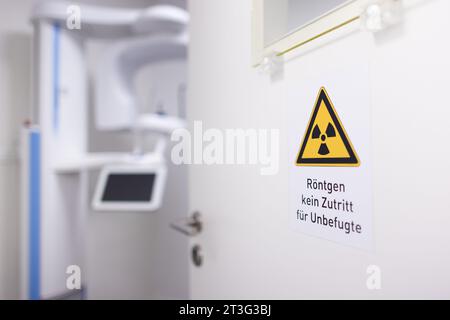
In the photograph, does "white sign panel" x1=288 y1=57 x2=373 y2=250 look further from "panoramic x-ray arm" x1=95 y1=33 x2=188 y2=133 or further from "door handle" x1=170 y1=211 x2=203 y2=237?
"panoramic x-ray arm" x1=95 y1=33 x2=188 y2=133

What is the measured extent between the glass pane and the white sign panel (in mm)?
88

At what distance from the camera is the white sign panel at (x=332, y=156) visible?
17.2 inches

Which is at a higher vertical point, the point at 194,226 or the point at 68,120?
the point at 68,120

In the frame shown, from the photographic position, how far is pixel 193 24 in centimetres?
97

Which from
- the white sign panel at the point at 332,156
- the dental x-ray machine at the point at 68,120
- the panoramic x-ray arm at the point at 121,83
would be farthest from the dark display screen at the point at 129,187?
the white sign panel at the point at 332,156

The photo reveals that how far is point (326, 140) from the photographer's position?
495 mm

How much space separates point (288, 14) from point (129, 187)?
1081mm

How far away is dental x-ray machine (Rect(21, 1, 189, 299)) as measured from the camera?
1453mm

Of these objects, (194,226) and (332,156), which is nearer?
(332,156)

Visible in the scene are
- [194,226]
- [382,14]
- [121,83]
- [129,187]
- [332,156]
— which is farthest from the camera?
[121,83]

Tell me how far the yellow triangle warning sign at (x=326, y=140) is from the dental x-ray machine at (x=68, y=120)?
0.99 m

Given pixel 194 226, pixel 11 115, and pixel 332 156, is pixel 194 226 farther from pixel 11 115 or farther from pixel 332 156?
pixel 11 115

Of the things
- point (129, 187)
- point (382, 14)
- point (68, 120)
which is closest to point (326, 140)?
point (382, 14)
